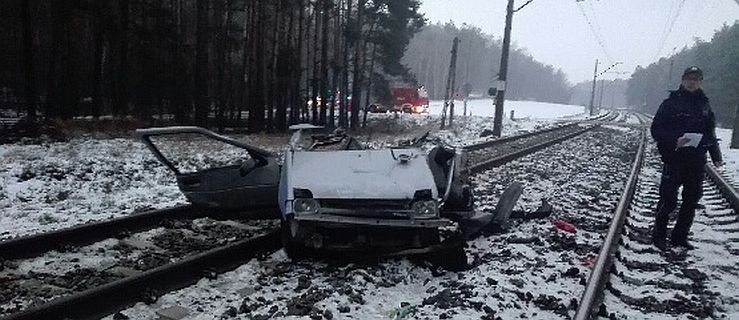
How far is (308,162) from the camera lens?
19.6 ft

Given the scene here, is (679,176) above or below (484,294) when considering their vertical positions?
above

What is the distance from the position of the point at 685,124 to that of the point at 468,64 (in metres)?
122

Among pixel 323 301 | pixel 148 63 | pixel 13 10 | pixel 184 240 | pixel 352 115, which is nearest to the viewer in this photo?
pixel 323 301

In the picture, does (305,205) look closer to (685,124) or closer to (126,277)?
(126,277)

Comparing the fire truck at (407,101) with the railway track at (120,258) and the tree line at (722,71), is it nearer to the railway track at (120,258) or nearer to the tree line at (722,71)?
the tree line at (722,71)

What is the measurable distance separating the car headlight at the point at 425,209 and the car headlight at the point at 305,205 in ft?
3.10

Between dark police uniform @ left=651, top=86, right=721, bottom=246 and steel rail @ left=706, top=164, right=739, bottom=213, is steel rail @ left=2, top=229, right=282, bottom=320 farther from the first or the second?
steel rail @ left=706, top=164, right=739, bottom=213

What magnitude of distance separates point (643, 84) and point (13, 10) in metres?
145

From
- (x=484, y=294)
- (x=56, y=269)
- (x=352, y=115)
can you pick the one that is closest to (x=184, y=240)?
(x=56, y=269)

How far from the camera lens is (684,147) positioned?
6.34 m

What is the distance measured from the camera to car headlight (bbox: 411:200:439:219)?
5.40 m

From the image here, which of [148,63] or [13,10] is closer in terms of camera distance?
[13,10]

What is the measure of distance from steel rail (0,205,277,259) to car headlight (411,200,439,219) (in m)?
2.32

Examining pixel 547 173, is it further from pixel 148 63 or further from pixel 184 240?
pixel 148 63
